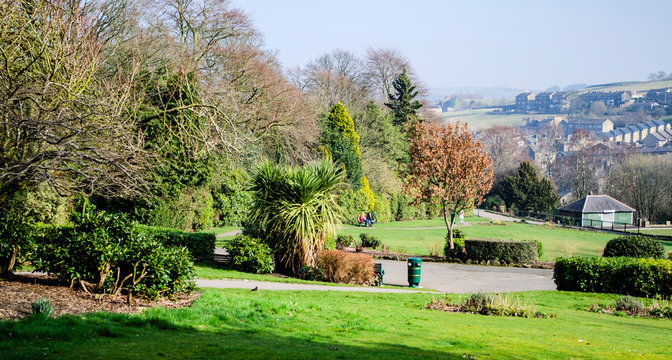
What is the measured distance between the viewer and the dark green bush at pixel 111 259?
1012 cm

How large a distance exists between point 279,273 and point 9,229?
9.56 metres

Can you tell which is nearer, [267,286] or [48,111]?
[48,111]

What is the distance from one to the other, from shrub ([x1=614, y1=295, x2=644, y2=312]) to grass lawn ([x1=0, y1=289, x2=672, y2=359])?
1.64 metres

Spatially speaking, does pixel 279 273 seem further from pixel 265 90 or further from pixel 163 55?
pixel 265 90

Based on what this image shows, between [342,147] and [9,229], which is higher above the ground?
[342,147]

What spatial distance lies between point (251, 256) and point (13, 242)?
325 inches

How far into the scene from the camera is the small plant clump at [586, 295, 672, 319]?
1451cm

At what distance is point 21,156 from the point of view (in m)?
10.3

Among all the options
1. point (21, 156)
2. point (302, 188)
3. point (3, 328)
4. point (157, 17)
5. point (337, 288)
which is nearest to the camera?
point (3, 328)

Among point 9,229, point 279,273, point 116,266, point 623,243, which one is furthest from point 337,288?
point 623,243

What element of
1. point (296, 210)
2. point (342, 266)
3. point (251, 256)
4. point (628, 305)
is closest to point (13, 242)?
point (251, 256)

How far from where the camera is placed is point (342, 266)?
18516mm

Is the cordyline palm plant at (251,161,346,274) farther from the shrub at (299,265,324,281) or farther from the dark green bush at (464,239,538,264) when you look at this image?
the dark green bush at (464,239,538,264)

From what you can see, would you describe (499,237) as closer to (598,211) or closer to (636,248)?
(636,248)
